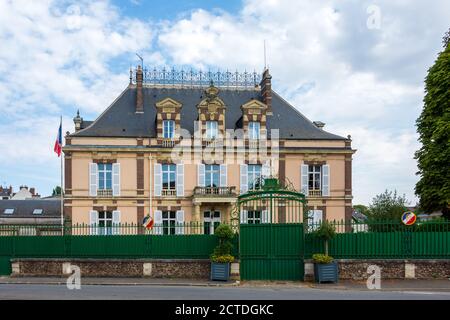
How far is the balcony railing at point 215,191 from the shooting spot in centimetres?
3048

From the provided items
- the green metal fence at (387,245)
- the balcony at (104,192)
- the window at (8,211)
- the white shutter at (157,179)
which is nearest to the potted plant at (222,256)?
the green metal fence at (387,245)

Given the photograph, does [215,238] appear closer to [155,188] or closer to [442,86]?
[155,188]

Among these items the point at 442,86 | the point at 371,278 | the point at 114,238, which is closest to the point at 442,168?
the point at 442,86

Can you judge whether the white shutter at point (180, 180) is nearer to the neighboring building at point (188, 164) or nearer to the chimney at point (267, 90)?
the neighboring building at point (188, 164)

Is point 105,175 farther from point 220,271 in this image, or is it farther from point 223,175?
point 220,271

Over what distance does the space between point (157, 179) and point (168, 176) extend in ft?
2.45

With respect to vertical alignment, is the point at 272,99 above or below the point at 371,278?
above

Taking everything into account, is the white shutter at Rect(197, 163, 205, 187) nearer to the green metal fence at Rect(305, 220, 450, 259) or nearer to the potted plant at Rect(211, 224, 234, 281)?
the potted plant at Rect(211, 224, 234, 281)

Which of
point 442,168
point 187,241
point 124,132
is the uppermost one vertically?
point 124,132

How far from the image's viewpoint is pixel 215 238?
18.2m

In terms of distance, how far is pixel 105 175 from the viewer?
30.9 meters

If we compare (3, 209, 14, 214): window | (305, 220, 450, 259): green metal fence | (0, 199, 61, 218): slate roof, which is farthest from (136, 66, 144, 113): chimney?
(3, 209, 14, 214): window

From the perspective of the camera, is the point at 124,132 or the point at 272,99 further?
the point at 272,99

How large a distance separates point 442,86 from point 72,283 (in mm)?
22021
